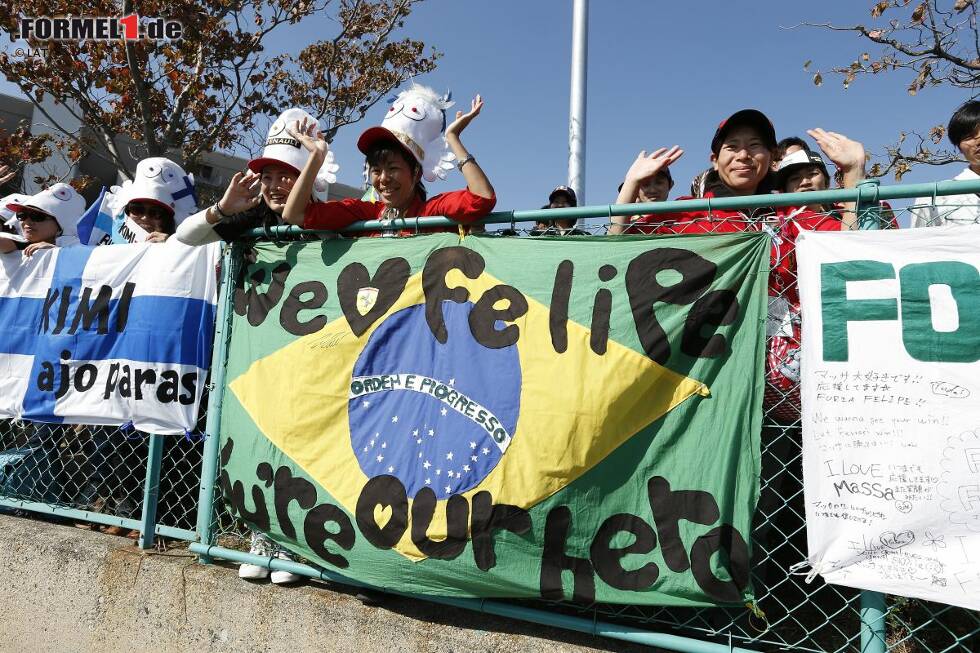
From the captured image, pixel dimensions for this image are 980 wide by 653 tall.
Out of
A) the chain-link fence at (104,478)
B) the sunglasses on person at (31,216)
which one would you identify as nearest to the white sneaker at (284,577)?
the chain-link fence at (104,478)

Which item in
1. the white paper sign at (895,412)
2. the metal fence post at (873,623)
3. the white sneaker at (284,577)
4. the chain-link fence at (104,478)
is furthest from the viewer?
the chain-link fence at (104,478)

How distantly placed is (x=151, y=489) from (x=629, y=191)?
2.76 metres

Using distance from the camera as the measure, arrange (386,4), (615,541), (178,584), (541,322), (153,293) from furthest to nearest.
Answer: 1. (386,4)
2. (153,293)
3. (178,584)
4. (541,322)
5. (615,541)

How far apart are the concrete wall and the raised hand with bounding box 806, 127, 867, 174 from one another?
6.16ft

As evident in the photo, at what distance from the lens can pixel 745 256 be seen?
230 centimetres

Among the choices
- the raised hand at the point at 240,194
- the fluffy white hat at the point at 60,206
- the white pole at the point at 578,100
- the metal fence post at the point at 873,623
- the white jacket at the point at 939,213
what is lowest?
the metal fence post at the point at 873,623

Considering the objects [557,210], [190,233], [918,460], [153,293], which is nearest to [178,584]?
[153,293]

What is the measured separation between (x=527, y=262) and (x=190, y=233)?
1756 mm

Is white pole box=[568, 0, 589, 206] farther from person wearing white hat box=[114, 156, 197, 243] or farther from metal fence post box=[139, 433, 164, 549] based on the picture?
metal fence post box=[139, 433, 164, 549]

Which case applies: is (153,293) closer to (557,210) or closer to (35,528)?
(35,528)

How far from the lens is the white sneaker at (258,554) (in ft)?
9.91

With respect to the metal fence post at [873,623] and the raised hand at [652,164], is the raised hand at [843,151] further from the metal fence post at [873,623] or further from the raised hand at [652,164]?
the metal fence post at [873,623]

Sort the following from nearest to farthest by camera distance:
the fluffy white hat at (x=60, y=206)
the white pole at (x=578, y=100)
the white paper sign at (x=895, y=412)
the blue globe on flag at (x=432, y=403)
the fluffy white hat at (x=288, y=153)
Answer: the white paper sign at (x=895, y=412) < the blue globe on flag at (x=432, y=403) < the fluffy white hat at (x=288, y=153) < the fluffy white hat at (x=60, y=206) < the white pole at (x=578, y=100)

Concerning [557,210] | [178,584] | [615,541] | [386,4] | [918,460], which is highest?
[386,4]
